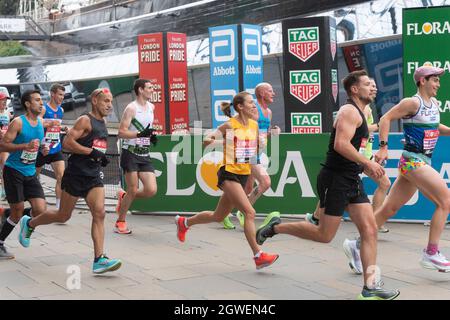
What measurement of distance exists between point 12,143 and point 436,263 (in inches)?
174

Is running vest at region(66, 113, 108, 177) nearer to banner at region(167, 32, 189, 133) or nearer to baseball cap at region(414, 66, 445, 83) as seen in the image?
baseball cap at region(414, 66, 445, 83)

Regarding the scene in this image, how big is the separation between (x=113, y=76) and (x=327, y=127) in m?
19.5

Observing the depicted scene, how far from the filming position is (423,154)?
6.90 meters

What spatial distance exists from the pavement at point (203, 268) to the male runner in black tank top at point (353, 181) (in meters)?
0.44

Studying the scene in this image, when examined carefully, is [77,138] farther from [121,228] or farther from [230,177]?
[121,228]

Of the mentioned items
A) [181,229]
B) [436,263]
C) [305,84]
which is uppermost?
[305,84]

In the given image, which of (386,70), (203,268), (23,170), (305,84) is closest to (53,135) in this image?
(23,170)

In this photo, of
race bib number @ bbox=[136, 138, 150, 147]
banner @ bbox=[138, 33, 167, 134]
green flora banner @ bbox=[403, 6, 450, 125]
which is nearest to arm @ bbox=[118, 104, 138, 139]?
race bib number @ bbox=[136, 138, 150, 147]

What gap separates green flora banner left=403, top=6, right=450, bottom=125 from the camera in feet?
32.4

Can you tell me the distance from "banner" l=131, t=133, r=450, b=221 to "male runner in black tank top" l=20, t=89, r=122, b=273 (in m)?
3.47

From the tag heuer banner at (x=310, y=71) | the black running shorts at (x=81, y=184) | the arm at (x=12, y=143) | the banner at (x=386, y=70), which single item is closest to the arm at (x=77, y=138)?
the black running shorts at (x=81, y=184)
